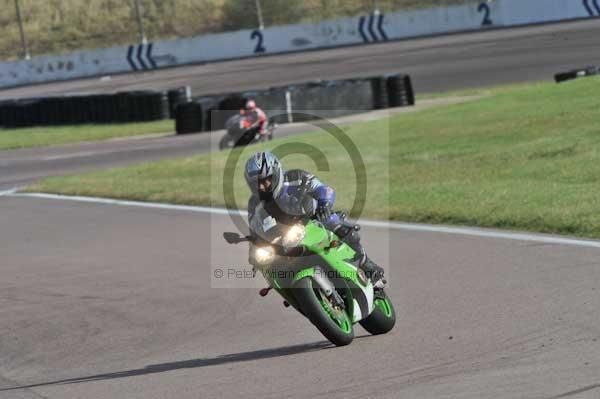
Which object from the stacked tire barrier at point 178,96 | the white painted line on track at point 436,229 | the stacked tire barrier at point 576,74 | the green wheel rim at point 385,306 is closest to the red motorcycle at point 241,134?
the white painted line on track at point 436,229

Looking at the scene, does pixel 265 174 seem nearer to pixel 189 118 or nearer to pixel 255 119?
pixel 255 119

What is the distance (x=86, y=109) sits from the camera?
120 feet

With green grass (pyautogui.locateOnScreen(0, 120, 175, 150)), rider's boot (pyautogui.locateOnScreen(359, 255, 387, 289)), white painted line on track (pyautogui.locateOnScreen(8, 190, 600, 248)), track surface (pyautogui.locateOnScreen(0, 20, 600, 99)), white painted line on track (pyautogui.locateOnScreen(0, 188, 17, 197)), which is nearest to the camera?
rider's boot (pyautogui.locateOnScreen(359, 255, 387, 289))

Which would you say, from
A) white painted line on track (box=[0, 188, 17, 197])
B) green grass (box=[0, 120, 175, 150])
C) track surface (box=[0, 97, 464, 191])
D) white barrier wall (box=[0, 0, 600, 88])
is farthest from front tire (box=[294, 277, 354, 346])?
white barrier wall (box=[0, 0, 600, 88])

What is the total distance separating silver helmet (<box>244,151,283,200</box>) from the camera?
24.8 ft

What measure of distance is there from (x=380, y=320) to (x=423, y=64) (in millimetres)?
33784

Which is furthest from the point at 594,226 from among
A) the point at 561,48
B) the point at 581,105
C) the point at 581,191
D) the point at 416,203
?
the point at 561,48

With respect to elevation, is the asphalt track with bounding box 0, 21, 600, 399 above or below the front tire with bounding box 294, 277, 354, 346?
below

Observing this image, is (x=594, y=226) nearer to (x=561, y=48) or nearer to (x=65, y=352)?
(x=65, y=352)

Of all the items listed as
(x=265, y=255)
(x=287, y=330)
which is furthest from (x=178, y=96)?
(x=265, y=255)

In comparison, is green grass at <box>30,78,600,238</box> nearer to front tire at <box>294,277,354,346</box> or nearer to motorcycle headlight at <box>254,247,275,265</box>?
front tire at <box>294,277,354,346</box>

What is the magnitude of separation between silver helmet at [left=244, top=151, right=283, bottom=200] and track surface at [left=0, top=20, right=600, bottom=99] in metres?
26.3

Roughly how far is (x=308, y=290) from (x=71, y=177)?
55.9ft

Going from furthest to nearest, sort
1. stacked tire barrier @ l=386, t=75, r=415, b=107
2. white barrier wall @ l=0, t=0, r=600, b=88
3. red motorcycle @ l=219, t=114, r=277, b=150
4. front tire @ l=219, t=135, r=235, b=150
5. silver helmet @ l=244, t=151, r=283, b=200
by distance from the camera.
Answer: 1. white barrier wall @ l=0, t=0, r=600, b=88
2. stacked tire barrier @ l=386, t=75, r=415, b=107
3. front tire @ l=219, t=135, r=235, b=150
4. red motorcycle @ l=219, t=114, r=277, b=150
5. silver helmet @ l=244, t=151, r=283, b=200
